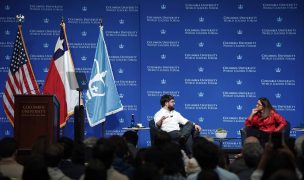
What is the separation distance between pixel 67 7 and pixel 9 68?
163 centimetres

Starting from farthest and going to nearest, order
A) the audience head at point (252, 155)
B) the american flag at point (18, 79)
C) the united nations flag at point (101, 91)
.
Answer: the united nations flag at point (101, 91), the american flag at point (18, 79), the audience head at point (252, 155)

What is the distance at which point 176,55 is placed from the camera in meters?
10.0

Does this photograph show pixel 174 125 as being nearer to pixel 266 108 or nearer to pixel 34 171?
pixel 266 108

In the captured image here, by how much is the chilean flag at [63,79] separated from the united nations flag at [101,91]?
0.99 ft

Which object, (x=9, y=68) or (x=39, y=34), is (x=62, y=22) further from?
(x=9, y=68)

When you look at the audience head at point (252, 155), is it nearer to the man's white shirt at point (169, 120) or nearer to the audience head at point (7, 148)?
the audience head at point (7, 148)

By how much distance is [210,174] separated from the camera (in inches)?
116

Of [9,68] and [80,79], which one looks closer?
[80,79]

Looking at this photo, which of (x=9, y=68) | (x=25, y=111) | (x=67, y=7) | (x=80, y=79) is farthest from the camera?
(x=67, y=7)

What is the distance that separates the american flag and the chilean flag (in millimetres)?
296

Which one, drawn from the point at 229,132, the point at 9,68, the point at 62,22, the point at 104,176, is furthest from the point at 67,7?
the point at 104,176

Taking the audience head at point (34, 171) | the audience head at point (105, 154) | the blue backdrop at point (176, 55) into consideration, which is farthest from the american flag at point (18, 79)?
the audience head at point (34, 171)

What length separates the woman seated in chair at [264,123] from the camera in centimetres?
771

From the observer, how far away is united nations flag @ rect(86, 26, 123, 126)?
9.49 metres
